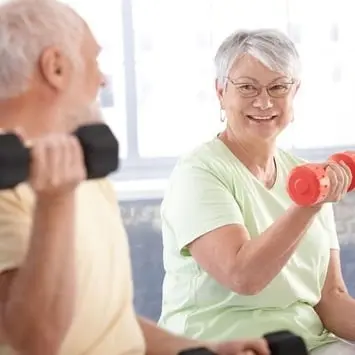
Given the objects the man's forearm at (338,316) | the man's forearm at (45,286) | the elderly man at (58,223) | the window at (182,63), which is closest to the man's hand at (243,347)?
the elderly man at (58,223)

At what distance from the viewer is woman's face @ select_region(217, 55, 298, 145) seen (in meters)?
1.83

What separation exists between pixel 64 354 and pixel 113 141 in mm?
338

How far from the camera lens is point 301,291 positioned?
179 cm

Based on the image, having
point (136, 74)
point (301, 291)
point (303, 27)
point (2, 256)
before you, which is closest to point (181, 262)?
point (301, 291)

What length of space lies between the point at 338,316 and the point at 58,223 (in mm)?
1042

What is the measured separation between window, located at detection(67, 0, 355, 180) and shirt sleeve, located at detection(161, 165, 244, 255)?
3.00 ft

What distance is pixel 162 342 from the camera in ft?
4.55

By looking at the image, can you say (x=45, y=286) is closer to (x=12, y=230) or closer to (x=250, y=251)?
(x=12, y=230)

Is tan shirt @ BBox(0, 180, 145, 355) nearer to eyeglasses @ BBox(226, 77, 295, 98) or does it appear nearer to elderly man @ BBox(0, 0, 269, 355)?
elderly man @ BBox(0, 0, 269, 355)

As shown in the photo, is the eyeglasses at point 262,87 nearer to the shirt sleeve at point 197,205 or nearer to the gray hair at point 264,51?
the gray hair at point 264,51

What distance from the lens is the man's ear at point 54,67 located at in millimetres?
1134

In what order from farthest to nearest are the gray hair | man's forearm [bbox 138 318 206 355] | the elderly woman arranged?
1. the gray hair
2. the elderly woman
3. man's forearm [bbox 138 318 206 355]

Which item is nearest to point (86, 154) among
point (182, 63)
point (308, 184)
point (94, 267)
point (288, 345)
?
point (94, 267)

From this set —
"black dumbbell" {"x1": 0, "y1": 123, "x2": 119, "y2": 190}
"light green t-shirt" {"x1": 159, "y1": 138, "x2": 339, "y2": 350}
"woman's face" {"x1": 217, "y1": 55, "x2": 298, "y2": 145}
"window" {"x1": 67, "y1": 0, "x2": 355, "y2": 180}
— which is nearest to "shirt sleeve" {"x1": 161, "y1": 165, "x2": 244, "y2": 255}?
"light green t-shirt" {"x1": 159, "y1": 138, "x2": 339, "y2": 350}
